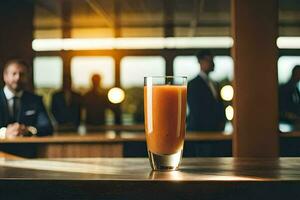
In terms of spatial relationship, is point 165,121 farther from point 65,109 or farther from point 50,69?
point 50,69

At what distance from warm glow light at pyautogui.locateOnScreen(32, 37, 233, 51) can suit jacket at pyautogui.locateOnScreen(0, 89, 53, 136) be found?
6.09 metres

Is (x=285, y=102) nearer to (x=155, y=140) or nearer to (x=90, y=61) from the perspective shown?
(x=90, y=61)

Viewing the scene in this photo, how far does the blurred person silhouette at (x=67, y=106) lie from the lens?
884 cm

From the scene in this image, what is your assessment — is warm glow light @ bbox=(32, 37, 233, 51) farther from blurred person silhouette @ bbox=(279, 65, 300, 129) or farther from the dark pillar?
the dark pillar

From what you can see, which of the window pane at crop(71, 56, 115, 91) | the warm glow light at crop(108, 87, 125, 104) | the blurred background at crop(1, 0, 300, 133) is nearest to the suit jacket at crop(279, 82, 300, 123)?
the blurred background at crop(1, 0, 300, 133)

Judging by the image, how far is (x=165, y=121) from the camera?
1237 mm

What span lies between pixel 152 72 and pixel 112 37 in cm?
115

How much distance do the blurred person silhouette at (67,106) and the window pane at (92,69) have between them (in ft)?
1.38

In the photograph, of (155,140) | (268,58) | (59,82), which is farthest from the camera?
(59,82)

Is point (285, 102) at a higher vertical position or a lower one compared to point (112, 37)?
lower

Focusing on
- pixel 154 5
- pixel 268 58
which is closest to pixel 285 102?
pixel 154 5

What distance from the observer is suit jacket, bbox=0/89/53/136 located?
4.88m
